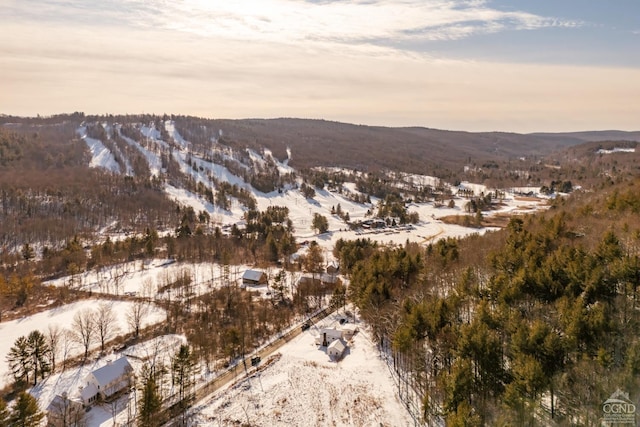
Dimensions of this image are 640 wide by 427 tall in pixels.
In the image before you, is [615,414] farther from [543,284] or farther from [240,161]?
[240,161]

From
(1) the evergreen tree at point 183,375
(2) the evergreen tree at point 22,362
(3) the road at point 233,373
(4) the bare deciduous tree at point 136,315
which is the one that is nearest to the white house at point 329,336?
(3) the road at point 233,373

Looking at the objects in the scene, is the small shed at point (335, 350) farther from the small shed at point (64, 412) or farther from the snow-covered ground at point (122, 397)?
the small shed at point (64, 412)

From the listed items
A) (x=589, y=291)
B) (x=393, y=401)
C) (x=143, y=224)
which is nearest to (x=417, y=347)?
(x=393, y=401)

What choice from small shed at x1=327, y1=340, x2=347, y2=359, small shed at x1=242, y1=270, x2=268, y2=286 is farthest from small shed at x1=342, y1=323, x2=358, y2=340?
small shed at x1=242, y1=270, x2=268, y2=286

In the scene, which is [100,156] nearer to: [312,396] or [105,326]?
[105,326]

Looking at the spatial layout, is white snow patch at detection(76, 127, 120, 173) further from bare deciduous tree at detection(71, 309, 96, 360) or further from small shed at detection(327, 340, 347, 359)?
small shed at detection(327, 340, 347, 359)

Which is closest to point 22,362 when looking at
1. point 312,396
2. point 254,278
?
point 312,396
